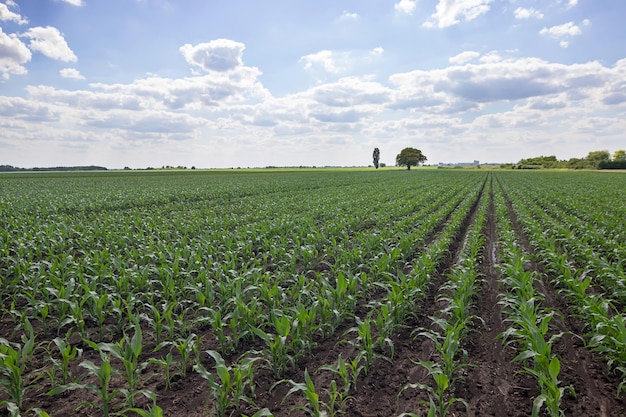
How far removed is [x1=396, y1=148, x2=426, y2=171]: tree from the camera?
113 metres

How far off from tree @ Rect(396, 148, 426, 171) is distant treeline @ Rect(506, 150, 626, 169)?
3495 centimetres

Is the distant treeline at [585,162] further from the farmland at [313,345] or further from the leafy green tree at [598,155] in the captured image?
the farmland at [313,345]

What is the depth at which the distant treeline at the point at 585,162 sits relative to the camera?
9037 cm

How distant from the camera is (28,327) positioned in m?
A: 3.99

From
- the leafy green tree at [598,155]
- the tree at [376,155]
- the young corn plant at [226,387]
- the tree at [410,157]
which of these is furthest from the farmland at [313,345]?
the leafy green tree at [598,155]

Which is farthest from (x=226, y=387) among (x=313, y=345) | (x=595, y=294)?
(x=595, y=294)

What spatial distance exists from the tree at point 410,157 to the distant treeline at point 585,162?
34949 millimetres

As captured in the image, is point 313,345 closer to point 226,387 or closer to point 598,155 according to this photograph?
point 226,387

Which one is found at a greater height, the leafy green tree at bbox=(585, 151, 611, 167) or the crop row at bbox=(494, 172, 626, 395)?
the leafy green tree at bbox=(585, 151, 611, 167)

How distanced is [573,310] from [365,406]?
181 inches

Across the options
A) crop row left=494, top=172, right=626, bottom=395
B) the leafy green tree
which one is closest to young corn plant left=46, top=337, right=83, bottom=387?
crop row left=494, top=172, right=626, bottom=395

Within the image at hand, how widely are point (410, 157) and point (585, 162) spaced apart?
172 feet

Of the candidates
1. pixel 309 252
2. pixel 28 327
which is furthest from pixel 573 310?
pixel 28 327

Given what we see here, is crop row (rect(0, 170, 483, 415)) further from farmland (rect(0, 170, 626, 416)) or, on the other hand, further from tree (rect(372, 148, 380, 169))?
tree (rect(372, 148, 380, 169))
